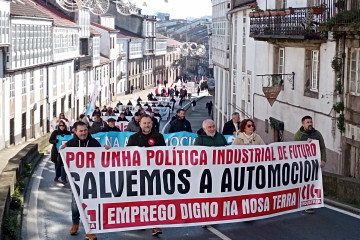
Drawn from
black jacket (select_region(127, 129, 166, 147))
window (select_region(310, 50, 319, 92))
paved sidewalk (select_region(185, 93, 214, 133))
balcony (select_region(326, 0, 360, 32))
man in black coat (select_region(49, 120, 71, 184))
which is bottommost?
paved sidewalk (select_region(185, 93, 214, 133))

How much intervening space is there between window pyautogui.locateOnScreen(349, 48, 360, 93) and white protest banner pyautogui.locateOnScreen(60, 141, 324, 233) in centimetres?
835

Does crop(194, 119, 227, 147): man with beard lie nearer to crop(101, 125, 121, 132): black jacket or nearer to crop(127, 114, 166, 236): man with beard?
crop(127, 114, 166, 236): man with beard

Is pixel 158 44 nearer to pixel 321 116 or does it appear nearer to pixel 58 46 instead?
pixel 58 46

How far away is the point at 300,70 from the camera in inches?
1029

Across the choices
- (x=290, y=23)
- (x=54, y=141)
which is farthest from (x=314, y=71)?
(x=54, y=141)

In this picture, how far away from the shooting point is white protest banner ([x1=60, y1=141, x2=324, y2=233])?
1067 cm

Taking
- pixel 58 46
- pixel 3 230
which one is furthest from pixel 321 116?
pixel 58 46

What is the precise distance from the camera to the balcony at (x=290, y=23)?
74.9ft

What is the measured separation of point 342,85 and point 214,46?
35.4 metres

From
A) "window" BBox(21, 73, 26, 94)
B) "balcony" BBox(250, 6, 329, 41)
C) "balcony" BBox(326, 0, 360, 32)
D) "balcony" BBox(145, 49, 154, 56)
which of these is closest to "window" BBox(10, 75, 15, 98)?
"window" BBox(21, 73, 26, 94)

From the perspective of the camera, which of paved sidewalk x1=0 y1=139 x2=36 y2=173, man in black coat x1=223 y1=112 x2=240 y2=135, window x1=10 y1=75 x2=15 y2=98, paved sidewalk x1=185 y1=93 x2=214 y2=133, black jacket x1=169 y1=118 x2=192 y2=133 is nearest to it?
man in black coat x1=223 y1=112 x2=240 y2=135

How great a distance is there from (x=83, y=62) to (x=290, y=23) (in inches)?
1847

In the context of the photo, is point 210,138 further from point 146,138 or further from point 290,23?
point 290,23

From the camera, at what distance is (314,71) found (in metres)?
24.9
